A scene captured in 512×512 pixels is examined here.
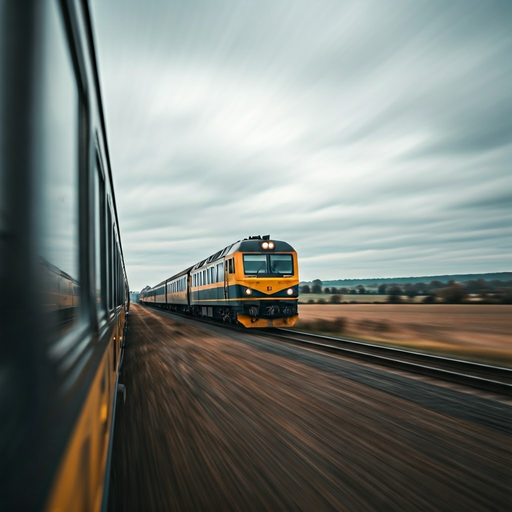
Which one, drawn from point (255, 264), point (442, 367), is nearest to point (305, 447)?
point (442, 367)

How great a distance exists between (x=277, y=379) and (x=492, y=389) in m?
2.96

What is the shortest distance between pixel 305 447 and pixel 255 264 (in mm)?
11683

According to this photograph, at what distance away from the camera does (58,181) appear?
1.58 meters

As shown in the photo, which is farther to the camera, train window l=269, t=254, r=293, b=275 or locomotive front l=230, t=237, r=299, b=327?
train window l=269, t=254, r=293, b=275

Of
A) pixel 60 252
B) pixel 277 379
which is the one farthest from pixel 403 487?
pixel 277 379

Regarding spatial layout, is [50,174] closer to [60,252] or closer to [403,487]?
[60,252]

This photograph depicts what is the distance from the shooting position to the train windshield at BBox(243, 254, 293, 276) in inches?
601

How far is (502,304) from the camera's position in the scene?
116 ft

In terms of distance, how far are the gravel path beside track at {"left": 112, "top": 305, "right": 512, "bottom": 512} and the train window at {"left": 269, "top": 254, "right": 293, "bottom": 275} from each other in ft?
28.8

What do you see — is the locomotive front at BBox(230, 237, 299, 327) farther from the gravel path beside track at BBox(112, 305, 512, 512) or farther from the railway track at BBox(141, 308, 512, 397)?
the gravel path beside track at BBox(112, 305, 512, 512)

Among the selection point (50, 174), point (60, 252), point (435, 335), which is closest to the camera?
point (50, 174)

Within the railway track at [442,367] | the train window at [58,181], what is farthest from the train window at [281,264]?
the train window at [58,181]

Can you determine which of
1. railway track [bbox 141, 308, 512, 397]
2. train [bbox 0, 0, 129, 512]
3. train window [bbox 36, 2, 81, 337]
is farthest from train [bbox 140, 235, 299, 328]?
train [bbox 0, 0, 129, 512]

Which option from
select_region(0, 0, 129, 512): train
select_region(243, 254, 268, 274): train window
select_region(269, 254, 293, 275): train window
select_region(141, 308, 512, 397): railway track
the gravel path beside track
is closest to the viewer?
select_region(0, 0, 129, 512): train
